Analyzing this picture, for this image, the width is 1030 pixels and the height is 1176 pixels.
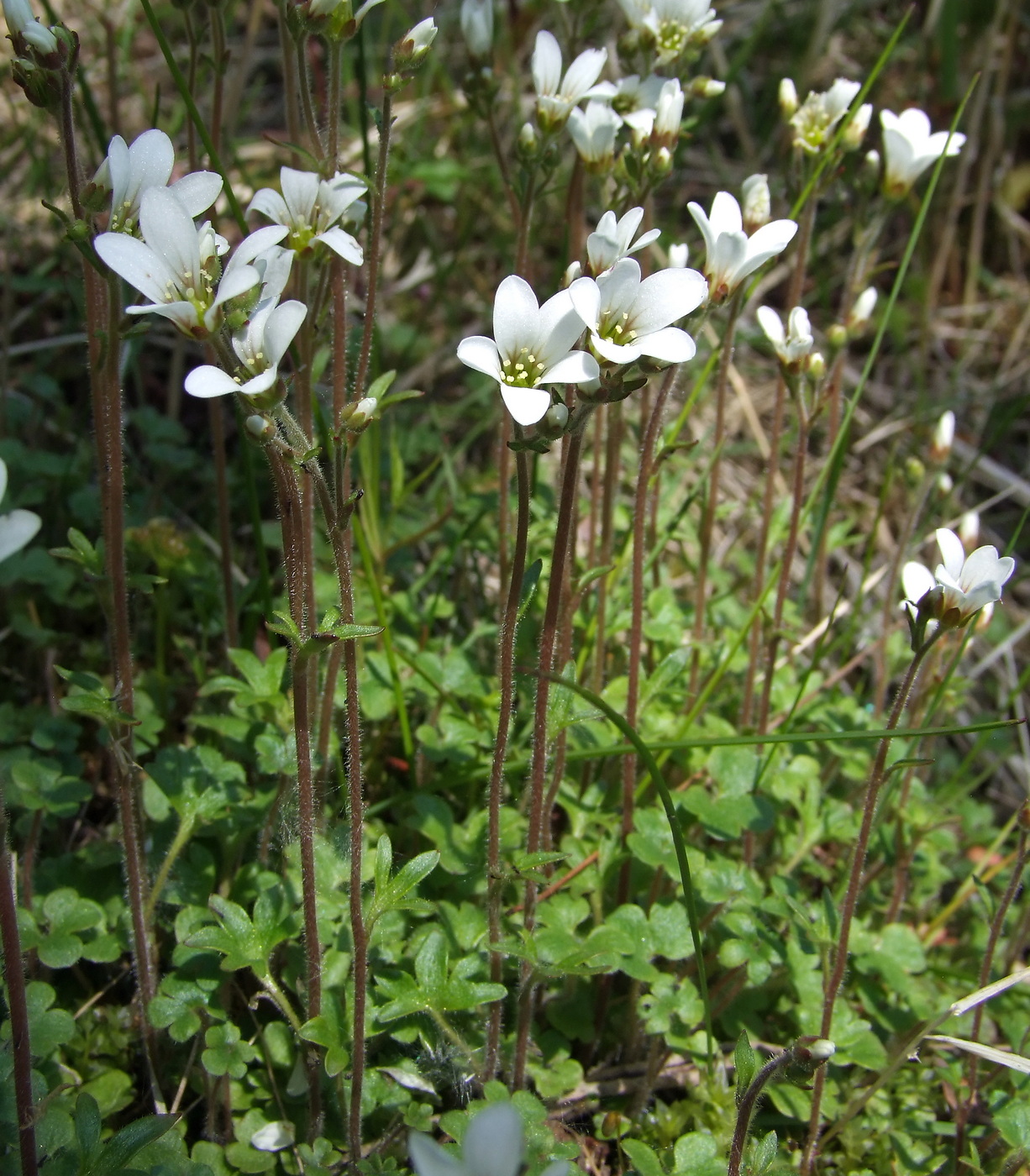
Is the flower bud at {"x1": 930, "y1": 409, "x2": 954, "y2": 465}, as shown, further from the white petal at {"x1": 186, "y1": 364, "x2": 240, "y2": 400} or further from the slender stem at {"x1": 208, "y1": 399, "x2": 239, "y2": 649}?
the white petal at {"x1": 186, "y1": 364, "x2": 240, "y2": 400}

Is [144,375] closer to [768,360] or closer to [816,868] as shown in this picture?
[768,360]

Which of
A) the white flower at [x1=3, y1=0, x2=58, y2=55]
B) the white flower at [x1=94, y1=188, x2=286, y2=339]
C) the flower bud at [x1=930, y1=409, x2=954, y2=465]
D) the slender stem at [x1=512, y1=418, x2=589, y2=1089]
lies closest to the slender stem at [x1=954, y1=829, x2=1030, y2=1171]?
the slender stem at [x1=512, y1=418, x2=589, y2=1089]

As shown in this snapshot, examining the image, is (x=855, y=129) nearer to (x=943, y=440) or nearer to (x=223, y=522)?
(x=943, y=440)

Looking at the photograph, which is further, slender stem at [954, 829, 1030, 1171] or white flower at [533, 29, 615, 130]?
white flower at [533, 29, 615, 130]

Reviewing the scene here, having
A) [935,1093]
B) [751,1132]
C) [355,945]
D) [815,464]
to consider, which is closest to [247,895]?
[355,945]

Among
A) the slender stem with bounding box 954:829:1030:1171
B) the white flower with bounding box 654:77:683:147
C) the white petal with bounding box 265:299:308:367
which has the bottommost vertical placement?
the slender stem with bounding box 954:829:1030:1171

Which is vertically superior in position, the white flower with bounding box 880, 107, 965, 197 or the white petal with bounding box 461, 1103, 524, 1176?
the white flower with bounding box 880, 107, 965, 197
